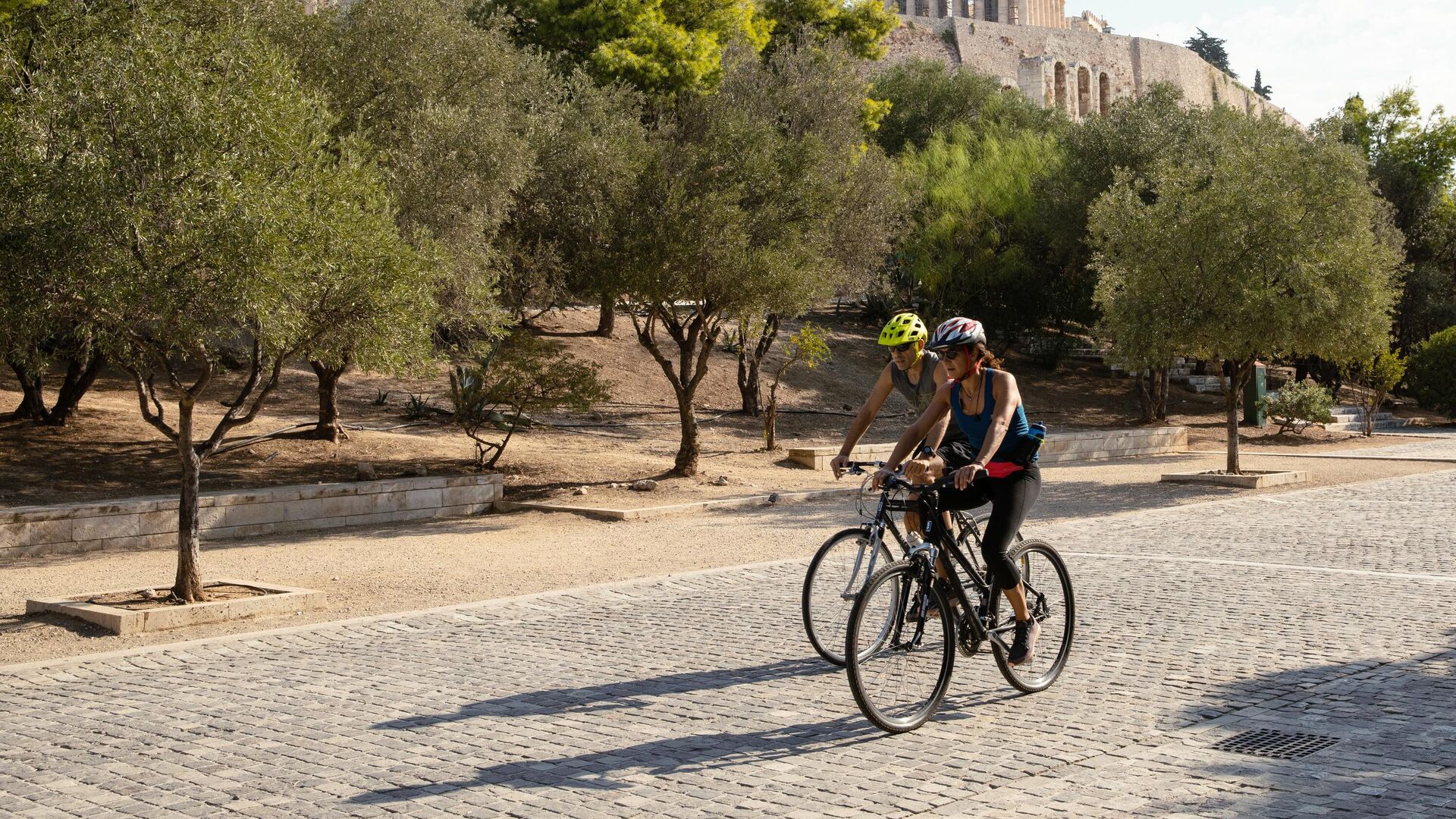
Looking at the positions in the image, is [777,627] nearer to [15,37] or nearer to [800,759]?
[800,759]

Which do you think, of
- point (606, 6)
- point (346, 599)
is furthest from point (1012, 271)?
point (346, 599)

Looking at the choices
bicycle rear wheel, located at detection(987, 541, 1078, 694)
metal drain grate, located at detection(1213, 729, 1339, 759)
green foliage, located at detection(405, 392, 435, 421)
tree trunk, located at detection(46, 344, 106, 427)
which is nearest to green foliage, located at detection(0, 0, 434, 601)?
bicycle rear wheel, located at detection(987, 541, 1078, 694)

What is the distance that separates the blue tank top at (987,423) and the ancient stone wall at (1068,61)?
6171 cm

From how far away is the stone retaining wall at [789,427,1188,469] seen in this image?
798 inches

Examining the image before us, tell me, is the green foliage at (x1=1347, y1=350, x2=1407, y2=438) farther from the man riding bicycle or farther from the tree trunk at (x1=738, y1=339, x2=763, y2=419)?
the man riding bicycle

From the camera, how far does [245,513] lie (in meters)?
13.6

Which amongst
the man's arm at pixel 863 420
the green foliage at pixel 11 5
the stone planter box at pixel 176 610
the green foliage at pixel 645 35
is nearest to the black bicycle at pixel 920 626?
the man's arm at pixel 863 420

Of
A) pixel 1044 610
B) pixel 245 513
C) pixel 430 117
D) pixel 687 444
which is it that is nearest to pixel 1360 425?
pixel 687 444

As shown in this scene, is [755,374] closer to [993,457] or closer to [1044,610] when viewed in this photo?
[1044,610]

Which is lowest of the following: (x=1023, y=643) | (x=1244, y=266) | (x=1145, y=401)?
(x=1023, y=643)

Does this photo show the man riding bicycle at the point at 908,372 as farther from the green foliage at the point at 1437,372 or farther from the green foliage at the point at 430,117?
the green foliage at the point at 1437,372

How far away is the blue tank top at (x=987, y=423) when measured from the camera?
573 cm

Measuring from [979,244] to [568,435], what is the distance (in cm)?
1655

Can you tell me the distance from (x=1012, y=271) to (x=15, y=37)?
2578 cm
